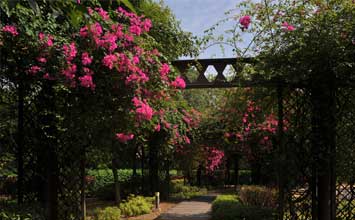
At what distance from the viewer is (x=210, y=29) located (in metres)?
7.15

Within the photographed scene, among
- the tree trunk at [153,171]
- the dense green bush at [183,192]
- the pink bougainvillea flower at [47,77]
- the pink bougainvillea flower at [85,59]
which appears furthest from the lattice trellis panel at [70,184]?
the dense green bush at [183,192]

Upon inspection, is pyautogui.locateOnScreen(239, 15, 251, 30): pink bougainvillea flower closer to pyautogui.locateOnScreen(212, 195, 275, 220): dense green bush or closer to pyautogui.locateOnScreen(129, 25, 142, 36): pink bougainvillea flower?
pyautogui.locateOnScreen(129, 25, 142, 36): pink bougainvillea flower

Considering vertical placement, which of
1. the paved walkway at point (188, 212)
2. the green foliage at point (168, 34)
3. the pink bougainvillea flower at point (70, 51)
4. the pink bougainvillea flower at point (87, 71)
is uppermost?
the green foliage at point (168, 34)

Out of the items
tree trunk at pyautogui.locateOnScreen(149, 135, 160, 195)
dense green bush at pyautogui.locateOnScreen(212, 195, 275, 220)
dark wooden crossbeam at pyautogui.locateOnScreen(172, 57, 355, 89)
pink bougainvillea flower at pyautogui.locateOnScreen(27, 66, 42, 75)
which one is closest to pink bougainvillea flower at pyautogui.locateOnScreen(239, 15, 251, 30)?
dark wooden crossbeam at pyautogui.locateOnScreen(172, 57, 355, 89)

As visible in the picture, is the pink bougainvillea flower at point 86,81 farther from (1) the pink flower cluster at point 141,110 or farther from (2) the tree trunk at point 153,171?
(2) the tree trunk at point 153,171

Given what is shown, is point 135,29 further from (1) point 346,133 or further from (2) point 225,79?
(1) point 346,133

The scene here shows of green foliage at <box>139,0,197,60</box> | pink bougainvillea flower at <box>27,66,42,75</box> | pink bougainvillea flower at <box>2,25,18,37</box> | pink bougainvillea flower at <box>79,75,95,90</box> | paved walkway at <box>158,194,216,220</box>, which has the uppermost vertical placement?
green foliage at <box>139,0,197,60</box>

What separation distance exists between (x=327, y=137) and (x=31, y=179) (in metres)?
4.78

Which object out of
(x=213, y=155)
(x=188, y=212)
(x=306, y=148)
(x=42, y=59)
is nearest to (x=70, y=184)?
(x=42, y=59)

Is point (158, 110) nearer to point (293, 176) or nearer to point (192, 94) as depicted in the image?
point (293, 176)

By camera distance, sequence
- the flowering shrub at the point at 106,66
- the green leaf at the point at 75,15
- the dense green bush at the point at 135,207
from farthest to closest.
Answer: the dense green bush at the point at 135,207 → the flowering shrub at the point at 106,66 → the green leaf at the point at 75,15

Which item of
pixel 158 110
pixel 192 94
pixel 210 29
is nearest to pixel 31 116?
pixel 158 110

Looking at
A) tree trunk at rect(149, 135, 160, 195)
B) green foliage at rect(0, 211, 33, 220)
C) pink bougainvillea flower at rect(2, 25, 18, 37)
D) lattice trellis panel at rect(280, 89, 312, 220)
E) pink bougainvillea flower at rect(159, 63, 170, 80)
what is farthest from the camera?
tree trunk at rect(149, 135, 160, 195)

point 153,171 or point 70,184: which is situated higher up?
point 70,184
